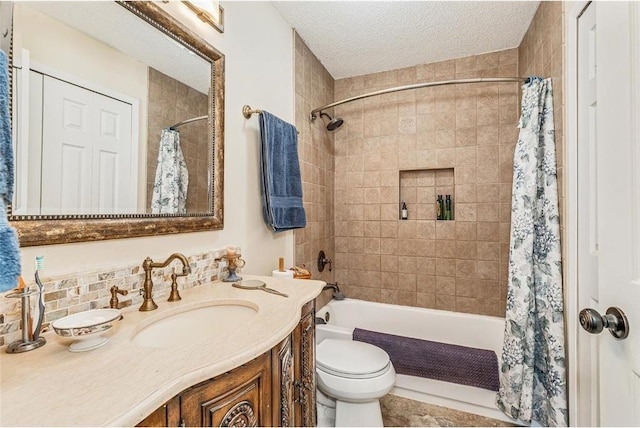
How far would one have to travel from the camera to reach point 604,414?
78 centimetres

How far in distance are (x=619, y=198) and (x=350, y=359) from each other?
138 cm

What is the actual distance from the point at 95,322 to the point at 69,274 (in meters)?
0.20

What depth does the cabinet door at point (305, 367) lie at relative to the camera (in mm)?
978

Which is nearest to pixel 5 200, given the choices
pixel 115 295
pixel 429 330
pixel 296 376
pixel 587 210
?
pixel 115 295

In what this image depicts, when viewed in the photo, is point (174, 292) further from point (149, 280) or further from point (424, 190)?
point (424, 190)

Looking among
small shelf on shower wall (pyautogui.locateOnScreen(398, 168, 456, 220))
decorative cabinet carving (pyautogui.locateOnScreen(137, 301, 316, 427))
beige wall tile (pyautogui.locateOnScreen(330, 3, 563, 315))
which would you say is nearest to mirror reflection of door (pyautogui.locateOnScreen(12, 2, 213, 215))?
decorative cabinet carving (pyautogui.locateOnScreen(137, 301, 316, 427))

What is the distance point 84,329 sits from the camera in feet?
2.03

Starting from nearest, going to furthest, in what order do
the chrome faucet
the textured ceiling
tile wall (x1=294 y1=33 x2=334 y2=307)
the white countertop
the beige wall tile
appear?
the white countertop
the chrome faucet
the textured ceiling
tile wall (x1=294 y1=33 x2=334 y2=307)
the beige wall tile

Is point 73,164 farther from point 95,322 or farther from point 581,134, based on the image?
point 581,134

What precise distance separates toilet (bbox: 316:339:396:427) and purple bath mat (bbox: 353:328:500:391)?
1.06 feet

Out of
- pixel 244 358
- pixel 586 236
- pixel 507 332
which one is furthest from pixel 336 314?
pixel 244 358

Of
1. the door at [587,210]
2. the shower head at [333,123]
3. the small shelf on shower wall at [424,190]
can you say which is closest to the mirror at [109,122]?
the shower head at [333,123]

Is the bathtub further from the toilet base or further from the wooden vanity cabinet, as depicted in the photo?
the wooden vanity cabinet

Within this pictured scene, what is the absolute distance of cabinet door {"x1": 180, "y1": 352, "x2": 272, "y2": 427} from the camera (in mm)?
569
